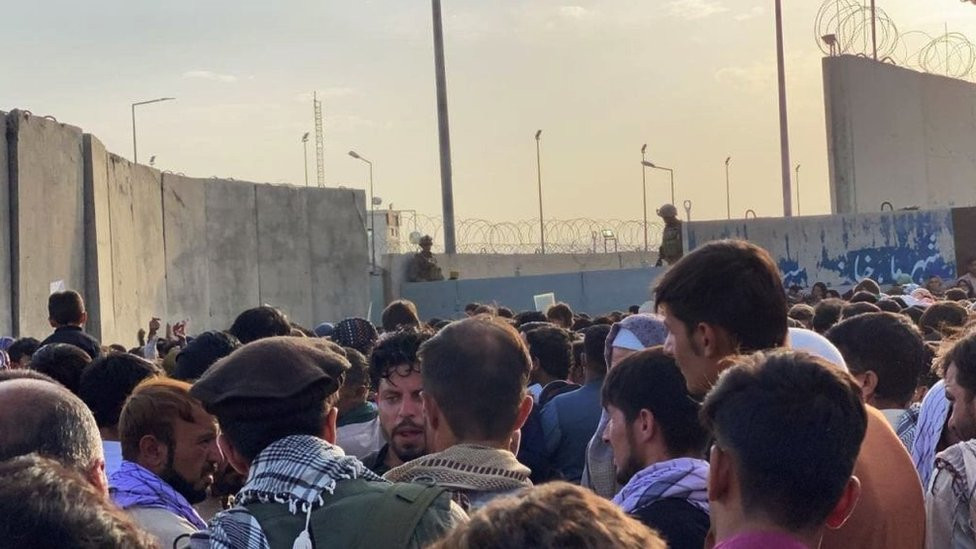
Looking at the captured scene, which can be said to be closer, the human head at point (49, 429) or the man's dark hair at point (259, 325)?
the human head at point (49, 429)

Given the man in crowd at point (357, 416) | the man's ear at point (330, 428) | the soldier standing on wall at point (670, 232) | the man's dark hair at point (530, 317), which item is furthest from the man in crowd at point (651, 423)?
the soldier standing on wall at point (670, 232)

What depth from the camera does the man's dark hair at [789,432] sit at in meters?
2.37

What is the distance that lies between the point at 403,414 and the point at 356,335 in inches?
93.0

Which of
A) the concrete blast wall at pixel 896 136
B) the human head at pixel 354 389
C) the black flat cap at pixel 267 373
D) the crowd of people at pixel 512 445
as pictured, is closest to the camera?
the crowd of people at pixel 512 445

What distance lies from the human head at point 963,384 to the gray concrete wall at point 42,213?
11886mm

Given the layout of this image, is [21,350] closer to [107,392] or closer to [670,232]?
[107,392]

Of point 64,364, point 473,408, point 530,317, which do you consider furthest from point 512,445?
point 530,317

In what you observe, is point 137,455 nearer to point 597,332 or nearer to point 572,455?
point 572,455

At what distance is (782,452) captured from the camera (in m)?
2.37

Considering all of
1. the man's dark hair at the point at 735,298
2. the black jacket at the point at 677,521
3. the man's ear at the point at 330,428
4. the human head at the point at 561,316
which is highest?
the man's dark hair at the point at 735,298

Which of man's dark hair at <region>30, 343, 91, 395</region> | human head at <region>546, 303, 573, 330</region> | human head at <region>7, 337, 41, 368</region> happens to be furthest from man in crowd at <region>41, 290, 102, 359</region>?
human head at <region>546, 303, 573, 330</region>

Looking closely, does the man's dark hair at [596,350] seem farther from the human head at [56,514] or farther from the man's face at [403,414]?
the human head at [56,514]

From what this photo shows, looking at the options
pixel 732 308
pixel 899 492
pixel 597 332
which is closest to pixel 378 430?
pixel 597 332

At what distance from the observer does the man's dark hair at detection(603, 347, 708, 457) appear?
3215 millimetres
